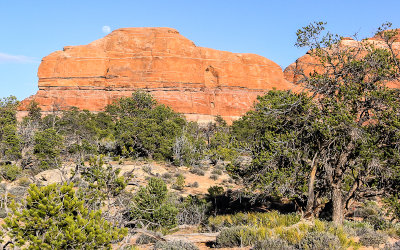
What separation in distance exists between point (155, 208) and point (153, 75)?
7984cm

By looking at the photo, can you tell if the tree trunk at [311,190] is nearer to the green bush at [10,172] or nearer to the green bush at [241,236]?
the green bush at [241,236]

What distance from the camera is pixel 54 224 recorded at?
5.47 metres

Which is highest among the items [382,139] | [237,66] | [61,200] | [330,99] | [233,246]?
[237,66]

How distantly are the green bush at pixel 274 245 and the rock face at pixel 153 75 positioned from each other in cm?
8054

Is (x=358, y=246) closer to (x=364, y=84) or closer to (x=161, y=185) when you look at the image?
(x=364, y=84)

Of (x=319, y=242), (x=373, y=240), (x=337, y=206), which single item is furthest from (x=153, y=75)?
(x=319, y=242)

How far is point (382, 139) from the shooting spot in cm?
1046

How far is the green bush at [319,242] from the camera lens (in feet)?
22.9

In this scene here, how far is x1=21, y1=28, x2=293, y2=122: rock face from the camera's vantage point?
289 feet

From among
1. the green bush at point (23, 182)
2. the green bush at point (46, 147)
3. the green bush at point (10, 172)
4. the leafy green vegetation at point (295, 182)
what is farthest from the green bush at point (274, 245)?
the green bush at point (46, 147)

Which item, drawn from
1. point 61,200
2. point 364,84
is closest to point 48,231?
point 61,200

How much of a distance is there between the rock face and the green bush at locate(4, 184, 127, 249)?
8184 centimetres

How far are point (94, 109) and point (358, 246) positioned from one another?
8409 centimetres

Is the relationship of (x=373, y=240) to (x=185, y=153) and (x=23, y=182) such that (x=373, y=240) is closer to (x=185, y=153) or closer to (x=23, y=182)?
(x=23, y=182)
